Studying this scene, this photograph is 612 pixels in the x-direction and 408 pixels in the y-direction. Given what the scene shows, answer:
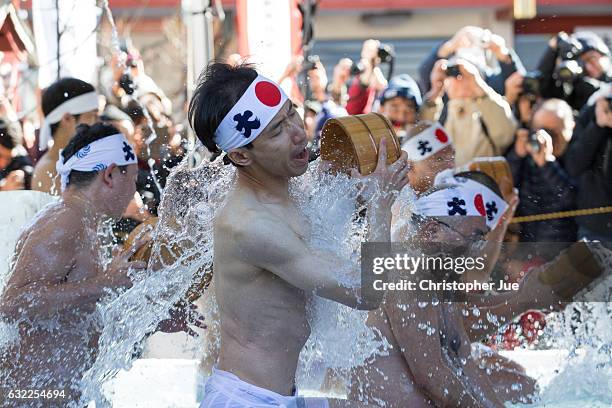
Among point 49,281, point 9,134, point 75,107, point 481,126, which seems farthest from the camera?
point 9,134

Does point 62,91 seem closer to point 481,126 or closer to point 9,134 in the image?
point 9,134

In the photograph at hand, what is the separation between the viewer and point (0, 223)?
4949 millimetres

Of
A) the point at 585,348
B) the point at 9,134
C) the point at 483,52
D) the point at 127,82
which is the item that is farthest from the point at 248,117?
the point at 127,82

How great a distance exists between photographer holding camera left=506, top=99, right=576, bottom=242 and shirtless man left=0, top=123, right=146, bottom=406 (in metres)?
2.66

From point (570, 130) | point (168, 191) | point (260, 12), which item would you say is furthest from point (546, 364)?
point (260, 12)

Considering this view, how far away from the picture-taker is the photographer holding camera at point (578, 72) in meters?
6.62

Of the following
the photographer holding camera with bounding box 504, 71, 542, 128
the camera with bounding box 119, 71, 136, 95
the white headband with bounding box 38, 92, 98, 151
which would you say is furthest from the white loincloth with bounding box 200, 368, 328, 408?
the camera with bounding box 119, 71, 136, 95

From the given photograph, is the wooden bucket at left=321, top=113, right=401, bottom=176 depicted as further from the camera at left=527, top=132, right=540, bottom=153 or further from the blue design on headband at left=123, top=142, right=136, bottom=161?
the camera at left=527, top=132, right=540, bottom=153

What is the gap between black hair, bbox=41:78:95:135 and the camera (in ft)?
18.8

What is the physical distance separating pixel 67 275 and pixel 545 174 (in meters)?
3.24

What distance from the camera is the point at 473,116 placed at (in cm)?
635

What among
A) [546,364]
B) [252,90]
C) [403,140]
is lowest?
[546,364]

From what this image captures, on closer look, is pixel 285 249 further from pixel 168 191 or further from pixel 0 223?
pixel 0 223

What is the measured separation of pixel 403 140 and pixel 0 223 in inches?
81.9
